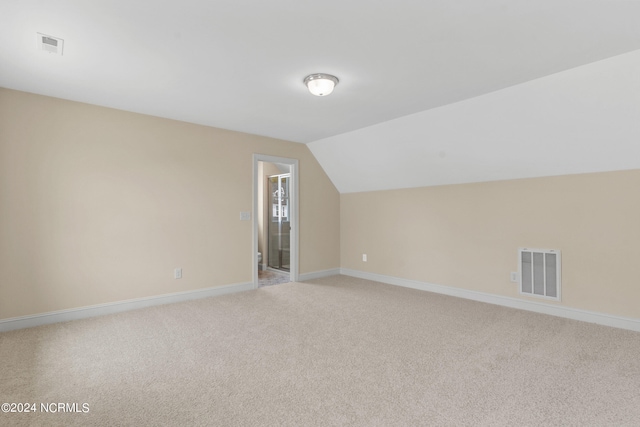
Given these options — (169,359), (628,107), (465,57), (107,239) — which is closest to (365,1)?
(465,57)

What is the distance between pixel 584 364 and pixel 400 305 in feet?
6.16

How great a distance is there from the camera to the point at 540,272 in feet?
12.2

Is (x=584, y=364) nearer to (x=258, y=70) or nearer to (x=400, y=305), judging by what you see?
(x=400, y=305)

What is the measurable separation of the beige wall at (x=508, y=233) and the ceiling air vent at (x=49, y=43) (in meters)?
4.37

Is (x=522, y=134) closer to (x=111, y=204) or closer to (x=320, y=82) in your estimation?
(x=320, y=82)

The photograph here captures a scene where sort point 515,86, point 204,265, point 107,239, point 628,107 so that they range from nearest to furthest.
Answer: point 628,107
point 515,86
point 107,239
point 204,265

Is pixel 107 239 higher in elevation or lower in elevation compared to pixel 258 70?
lower

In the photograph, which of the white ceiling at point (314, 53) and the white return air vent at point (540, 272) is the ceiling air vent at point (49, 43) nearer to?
the white ceiling at point (314, 53)

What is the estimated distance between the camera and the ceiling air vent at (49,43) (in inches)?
87.7

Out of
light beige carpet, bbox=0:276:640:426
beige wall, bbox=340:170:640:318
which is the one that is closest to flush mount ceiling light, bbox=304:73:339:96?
light beige carpet, bbox=0:276:640:426

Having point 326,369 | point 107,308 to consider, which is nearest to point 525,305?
point 326,369

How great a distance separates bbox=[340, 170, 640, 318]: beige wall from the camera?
319cm

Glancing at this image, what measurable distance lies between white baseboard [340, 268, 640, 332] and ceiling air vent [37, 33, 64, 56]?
4814 mm

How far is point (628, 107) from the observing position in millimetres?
2701
